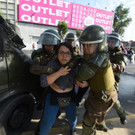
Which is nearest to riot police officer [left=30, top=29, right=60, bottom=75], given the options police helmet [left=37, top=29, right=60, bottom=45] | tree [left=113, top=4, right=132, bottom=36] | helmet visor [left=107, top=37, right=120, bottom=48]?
police helmet [left=37, top=29, right=60, bottom=45]

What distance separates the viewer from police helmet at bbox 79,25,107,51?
4.62 feet

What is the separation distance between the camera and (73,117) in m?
1.92

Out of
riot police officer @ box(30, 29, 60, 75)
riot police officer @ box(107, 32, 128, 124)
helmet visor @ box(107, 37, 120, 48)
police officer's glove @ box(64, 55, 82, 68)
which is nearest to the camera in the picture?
police officer's glove @ box(64, 55, 82, 68)

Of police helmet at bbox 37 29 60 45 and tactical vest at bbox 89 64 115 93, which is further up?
police helmet at bbox 37 29 60 45

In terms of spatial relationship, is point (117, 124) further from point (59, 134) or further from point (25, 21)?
point (25, 21)

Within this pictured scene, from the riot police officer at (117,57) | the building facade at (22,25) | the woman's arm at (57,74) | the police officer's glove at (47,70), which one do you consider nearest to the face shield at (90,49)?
the woman's arm at (57,74)

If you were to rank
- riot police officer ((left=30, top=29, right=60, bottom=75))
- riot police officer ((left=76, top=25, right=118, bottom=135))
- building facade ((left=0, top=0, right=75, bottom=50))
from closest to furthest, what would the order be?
riot police officer ((left=76, top=25, right=118, bottom=135))
riot police officer ((left=30, top=29, right=60, bottom=75))
building facade ((left=0, top=0, right=75, bottom=50))

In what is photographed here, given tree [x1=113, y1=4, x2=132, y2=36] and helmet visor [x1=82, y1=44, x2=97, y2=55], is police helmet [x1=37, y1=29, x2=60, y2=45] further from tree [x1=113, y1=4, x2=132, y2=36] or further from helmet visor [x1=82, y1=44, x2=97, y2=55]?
tree [x1=113, y1=4, x2=132, y2=36]

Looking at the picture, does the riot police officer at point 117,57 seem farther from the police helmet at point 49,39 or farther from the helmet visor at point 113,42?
the police helmet at point 49,39

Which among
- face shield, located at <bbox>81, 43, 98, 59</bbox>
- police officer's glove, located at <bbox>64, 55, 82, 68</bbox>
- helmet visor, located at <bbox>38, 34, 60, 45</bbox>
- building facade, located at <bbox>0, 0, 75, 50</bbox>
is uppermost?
building facade, located at <bbox>0, 0, 75, 50</bbox>

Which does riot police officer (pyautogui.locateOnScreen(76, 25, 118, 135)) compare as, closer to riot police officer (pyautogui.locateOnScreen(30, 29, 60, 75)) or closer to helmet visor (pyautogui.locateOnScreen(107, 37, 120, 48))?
riot police officer (pyautogui.locateOnScreen(30, 29, 60, 75))

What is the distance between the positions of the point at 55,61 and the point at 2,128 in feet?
4.02

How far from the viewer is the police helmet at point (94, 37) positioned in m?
1.41

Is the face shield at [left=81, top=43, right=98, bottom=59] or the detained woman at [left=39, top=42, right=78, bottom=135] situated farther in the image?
the detained woman at [left=39, top=42, right=78, bottom=135]
